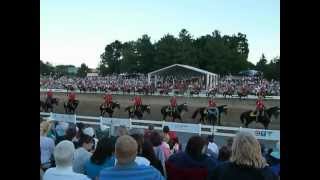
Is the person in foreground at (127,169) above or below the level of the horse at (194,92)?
below

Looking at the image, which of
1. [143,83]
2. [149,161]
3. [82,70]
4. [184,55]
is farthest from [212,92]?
[149,161]

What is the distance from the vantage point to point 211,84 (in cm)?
2558

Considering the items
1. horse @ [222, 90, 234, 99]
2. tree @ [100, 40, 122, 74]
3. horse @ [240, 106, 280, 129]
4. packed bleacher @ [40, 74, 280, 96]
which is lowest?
horse @ [240, 106, 280, 129]

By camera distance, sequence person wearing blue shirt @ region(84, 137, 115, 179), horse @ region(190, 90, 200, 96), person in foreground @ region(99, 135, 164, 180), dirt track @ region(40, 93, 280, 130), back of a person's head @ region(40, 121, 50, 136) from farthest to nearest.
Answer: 1. horse @ region(190, 90, 200, 96)
2. dirt track @ region(40, 93, 280, 130)
3. back of a person's head @ region(40, 121, 50, 136)
4. person wearing blue shirt @ region(84, 137, 115, 179)
5. person in foreground @ region(99, 135, 164, 180)

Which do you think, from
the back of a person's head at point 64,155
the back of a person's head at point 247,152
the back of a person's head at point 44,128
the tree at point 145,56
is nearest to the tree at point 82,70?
the tree at point 145,56

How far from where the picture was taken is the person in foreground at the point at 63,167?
2.08 meters

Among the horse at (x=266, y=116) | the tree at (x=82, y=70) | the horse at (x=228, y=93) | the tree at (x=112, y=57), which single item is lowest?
the horse at (x=266, y=116)

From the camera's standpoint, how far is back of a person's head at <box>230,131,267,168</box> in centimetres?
180

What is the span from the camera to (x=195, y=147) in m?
2.61

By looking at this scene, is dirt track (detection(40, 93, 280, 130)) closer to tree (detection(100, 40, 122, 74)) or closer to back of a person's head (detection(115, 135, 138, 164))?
tree (detection(100, 40, 122, 74))

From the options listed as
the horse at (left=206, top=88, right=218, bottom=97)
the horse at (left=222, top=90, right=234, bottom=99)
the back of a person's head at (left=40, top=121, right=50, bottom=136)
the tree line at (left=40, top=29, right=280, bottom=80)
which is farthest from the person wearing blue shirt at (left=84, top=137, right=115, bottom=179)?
the tree line at (left=40, top=29, right=280, bottom=80)

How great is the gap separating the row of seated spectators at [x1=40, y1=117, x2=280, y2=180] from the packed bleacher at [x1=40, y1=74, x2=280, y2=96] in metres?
19.7

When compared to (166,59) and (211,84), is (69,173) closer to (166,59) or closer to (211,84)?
(211,84)

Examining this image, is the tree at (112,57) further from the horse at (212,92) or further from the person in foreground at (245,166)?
the person in foreground at (245,166)
